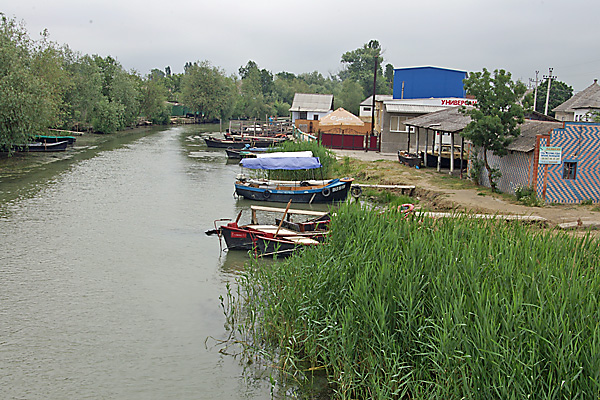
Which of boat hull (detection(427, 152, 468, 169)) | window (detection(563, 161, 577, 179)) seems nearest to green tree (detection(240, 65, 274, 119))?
boat hull (detection(427, 152, 468, 169))

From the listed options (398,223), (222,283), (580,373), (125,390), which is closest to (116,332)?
(125,390)

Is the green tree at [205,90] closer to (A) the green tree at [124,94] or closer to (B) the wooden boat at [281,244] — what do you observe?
(A) the green tree at [124,94]

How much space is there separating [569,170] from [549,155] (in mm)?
940

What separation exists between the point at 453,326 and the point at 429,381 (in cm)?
69

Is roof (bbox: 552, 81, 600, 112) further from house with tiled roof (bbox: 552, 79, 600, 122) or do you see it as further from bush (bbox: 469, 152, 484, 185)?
bush (bbox: 469, 152, 484, 185)

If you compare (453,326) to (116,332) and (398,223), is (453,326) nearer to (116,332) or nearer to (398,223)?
(398,223)

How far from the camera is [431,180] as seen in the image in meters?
24.6

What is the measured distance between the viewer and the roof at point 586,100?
157ft

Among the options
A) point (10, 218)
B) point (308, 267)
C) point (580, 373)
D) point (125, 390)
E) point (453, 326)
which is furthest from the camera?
point (10, 218)

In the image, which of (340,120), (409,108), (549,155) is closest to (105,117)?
(340,120)

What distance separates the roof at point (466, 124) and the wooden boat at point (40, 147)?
80.2 feet

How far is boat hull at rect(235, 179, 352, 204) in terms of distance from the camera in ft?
74.7

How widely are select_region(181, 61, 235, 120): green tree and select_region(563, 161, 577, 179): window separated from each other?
232 ft

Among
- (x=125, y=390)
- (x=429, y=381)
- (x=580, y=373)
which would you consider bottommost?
(x=125, y=390)
